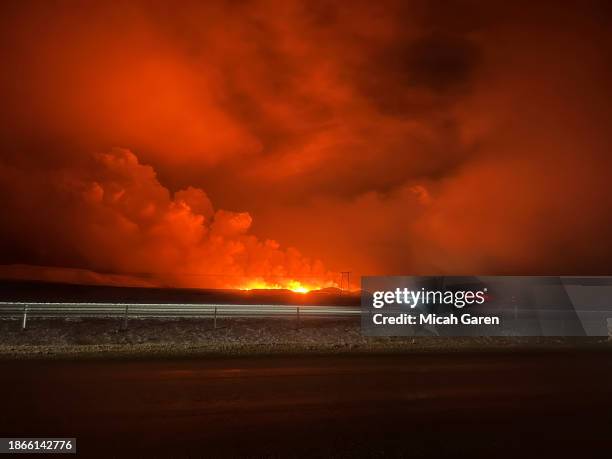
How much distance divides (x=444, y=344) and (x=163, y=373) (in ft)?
41.1

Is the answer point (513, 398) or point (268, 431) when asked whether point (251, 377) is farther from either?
point (513, 398)

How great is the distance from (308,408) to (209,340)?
37.5 feet

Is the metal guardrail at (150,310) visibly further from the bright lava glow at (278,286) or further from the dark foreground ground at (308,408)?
the bright lava glow at (278,286)

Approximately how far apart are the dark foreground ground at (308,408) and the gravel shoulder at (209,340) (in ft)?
8.93

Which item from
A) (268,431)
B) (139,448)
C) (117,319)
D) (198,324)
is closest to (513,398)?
(268,431)

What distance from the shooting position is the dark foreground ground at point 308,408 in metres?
6.95

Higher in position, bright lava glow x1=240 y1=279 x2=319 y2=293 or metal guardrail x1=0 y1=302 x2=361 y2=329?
bright lava glow x1=240 y1=279 x2=319 y2=293

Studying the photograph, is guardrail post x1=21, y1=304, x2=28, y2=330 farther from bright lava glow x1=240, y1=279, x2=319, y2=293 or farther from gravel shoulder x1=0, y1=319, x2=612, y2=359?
bright lava glow x1=240, y1=279, x2=319, y2=293

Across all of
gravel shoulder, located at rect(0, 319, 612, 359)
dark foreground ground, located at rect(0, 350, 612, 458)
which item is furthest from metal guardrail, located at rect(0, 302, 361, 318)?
dark foreground ground, located at rect(0, 350, 612, 458)

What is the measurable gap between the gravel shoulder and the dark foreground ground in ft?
8.93

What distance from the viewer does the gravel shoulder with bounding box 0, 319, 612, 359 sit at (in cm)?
1703

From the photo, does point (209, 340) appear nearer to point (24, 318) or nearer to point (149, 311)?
point (149, 311)

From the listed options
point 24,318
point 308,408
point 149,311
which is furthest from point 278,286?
point 308,408

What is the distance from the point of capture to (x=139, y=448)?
667cm
